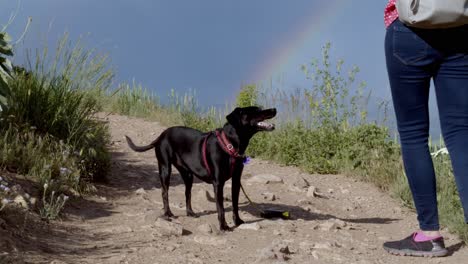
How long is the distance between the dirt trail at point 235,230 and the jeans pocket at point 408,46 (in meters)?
1.50

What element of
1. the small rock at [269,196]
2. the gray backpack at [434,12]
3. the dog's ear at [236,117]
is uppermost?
the gray backpack at [434,12]

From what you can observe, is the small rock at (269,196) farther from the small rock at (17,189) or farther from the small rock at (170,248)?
the small rock at (17,189)

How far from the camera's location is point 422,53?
13.2ft

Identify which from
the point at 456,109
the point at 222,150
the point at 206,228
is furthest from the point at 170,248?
the point at 456,109

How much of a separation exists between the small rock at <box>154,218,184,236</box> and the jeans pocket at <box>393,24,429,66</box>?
228cm

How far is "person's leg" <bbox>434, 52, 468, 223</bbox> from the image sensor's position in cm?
408

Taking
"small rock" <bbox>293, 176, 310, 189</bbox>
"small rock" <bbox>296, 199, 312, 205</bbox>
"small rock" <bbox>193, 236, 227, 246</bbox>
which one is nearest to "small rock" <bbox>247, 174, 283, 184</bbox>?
"small rock" <bbox>293, 176, 310, 189</bbox>

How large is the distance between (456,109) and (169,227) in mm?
2464

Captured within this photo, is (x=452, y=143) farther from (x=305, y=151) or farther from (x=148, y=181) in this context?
(x=305, y=151)

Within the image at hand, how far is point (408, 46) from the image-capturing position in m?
4.03

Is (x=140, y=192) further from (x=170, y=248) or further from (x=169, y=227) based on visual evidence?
(x=170, y=248)

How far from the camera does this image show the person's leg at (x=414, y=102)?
4035 mm

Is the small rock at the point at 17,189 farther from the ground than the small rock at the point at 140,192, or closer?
farther from the ground

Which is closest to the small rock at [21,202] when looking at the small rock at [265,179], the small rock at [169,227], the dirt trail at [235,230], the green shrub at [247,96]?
the dirt trail at [235,230]
